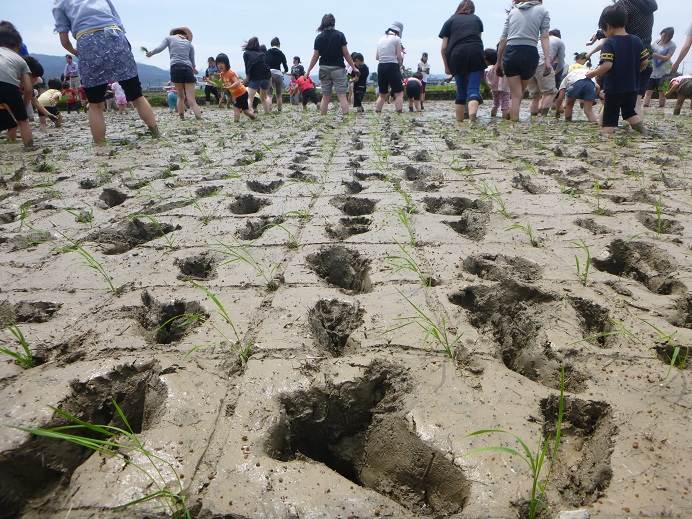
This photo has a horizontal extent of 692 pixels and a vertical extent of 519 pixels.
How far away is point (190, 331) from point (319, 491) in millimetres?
790

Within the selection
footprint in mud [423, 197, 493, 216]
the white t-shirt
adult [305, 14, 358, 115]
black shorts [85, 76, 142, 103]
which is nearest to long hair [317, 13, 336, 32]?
adult [305, 14, 358, 115]

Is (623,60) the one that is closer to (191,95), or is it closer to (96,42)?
(96,42)

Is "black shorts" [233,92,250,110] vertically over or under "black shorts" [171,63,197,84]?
under

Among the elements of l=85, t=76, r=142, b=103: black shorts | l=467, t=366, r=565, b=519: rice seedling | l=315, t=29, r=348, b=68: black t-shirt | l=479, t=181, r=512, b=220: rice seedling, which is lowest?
l=467, t=366, r=565, b=519: rice seedling

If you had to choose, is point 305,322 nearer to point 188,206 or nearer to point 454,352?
point 454,352

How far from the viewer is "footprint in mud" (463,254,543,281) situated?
184 centimetres

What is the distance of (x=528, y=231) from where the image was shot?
2242 millimetres

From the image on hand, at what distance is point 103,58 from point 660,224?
537cm

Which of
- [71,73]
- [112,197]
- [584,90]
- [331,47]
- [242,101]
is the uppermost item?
[71,73]

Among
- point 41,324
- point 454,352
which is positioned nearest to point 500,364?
point 454,352

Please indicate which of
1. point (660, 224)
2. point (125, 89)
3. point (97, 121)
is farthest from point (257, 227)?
point (97, 121)

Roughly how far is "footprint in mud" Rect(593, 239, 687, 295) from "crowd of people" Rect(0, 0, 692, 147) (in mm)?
4020

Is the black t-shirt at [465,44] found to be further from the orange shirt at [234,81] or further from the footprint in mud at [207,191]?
the footprint in mud at [207,191]

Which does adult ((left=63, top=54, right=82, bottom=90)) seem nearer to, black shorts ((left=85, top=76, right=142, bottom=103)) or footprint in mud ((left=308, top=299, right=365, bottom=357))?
black shorts ((left=85, top=76, right=142, bottom=103))
